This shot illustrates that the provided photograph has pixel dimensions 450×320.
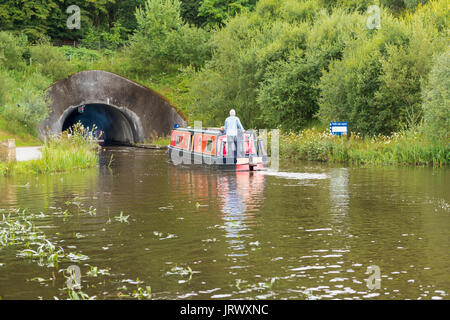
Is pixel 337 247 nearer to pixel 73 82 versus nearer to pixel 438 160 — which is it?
pixel 438 160

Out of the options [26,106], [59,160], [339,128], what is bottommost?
[59,160]

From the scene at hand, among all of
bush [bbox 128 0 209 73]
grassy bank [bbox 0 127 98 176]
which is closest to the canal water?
grassy bank [bbox 0 127 98 176]

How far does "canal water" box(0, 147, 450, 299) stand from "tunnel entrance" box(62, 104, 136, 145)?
2994 cm

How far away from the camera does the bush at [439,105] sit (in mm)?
25906

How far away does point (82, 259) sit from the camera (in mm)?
9750

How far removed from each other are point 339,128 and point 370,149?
109 inches

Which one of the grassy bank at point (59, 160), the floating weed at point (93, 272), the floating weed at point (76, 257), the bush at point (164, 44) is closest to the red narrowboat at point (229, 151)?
the grassy bank at point (59, 160)

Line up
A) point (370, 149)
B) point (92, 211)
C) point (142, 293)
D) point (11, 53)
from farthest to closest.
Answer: point (11, 53), point (370, 149), point (92, 211), point (142, 293)

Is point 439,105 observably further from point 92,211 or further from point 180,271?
point 180,271

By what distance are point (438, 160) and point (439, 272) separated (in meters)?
18.8

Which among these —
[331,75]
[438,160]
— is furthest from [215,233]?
[331,75]

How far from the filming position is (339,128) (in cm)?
3136

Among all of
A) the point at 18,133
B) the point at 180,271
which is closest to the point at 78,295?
the point at 180,271
